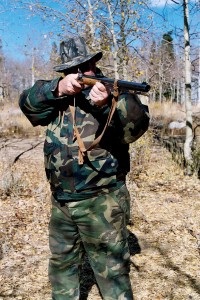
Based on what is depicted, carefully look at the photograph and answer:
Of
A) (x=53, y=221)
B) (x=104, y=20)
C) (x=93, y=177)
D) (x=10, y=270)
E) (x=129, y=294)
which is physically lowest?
(x=10, y=270)

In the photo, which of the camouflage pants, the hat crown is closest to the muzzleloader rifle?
the hat crown

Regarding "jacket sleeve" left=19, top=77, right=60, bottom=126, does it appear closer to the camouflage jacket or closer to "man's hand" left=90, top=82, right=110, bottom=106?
the camouflage jacket

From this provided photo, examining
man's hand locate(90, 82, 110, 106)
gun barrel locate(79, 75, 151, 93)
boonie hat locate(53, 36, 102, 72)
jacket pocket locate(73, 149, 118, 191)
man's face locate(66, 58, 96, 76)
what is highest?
boonie hat locate(53, 36, 102, 72)

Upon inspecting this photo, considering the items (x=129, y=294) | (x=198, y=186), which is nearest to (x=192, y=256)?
(x=129, y=294)

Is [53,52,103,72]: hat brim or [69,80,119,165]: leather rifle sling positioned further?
[53,52,103,72]: hat brim

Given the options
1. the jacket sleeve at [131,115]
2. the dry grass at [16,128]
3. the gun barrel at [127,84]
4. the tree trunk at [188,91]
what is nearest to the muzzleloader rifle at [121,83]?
the gun barrel at [127,84]

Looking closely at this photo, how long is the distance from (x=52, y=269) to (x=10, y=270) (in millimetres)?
1005

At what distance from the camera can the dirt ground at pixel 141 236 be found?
2.81m

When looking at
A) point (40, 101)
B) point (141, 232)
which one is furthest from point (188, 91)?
point (40, 101)

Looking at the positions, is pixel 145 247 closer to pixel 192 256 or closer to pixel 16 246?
pixel 192 256

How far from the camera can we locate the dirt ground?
9.23 ft

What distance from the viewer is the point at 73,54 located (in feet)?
7.01

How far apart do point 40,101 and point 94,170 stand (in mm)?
517

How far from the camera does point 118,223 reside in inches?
82.0
